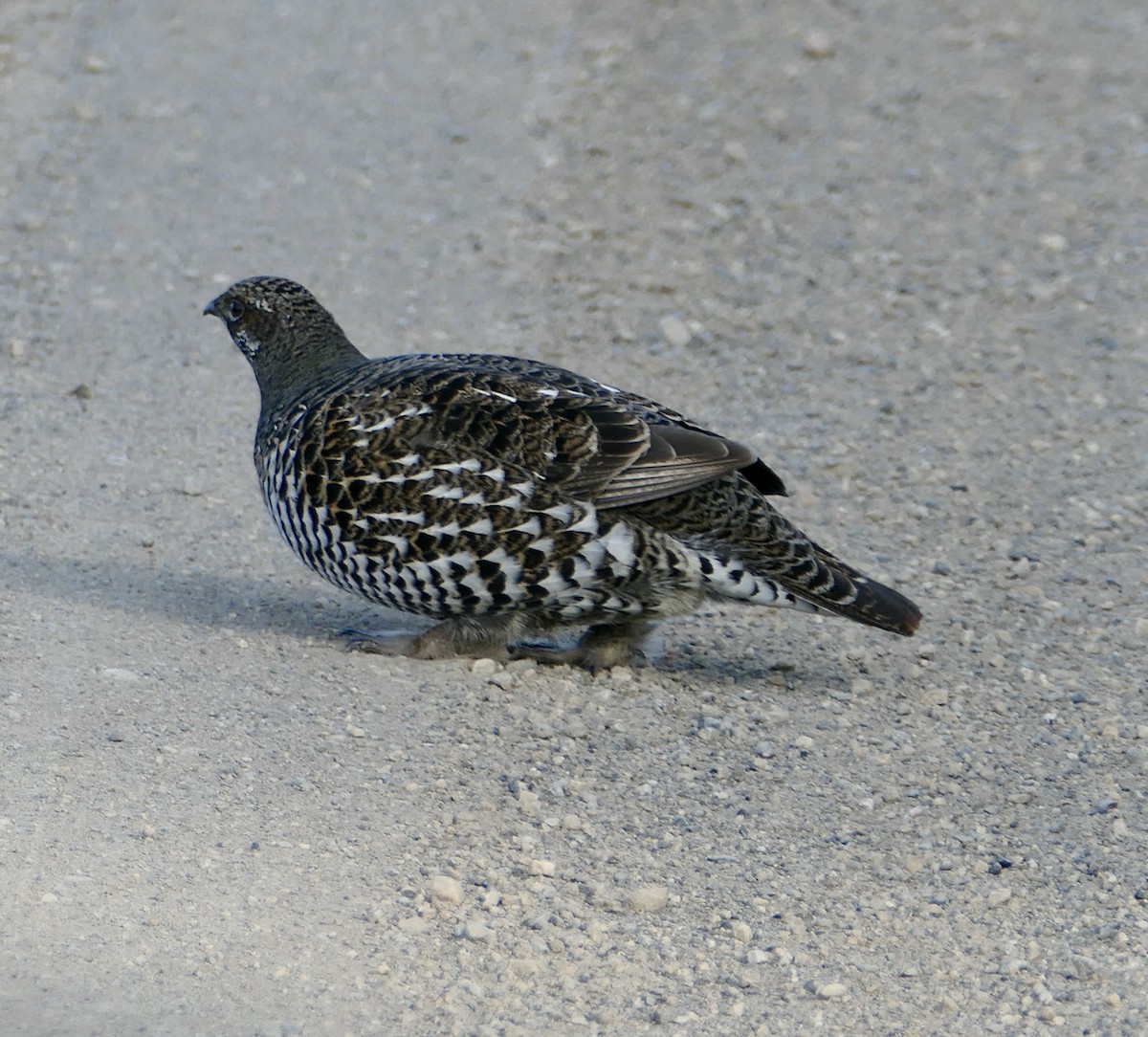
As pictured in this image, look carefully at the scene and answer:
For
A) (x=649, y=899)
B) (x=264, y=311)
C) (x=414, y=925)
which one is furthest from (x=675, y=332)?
(x=414, y=925)

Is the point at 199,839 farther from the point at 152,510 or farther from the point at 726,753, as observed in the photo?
the point at 152,510

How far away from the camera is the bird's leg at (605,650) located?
676 centimetres

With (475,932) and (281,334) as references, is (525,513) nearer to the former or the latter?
(281,334)

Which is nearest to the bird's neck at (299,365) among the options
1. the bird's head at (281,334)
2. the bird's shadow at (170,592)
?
the bird's head at (281,334)

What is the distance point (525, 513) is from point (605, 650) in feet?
2.59

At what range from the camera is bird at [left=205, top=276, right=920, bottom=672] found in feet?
20.7

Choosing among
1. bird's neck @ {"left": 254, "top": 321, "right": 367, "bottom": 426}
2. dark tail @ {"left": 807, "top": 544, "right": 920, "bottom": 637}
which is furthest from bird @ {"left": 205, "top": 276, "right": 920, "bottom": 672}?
bird's neck @ {"left": 254, "top": 321, "right": 367, "bottom": 426}

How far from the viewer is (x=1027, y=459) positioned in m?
9.03

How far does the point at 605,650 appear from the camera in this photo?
22.2 feet

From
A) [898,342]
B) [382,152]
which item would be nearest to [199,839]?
[898,342]

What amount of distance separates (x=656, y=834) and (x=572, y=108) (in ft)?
30.6

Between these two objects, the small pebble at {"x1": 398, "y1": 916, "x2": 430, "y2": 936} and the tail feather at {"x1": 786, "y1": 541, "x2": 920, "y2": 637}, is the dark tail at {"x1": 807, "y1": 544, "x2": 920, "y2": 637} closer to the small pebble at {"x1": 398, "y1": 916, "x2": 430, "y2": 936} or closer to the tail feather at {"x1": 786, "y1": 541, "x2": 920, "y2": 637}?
the tail feather at {"x1": 786, "y1": 541, "x2": 920, "y2": 637}

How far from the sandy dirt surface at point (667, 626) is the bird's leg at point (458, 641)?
0.08 m

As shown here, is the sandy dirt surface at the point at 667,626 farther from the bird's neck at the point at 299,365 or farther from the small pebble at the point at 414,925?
the bird's neck at the point at 299,365
